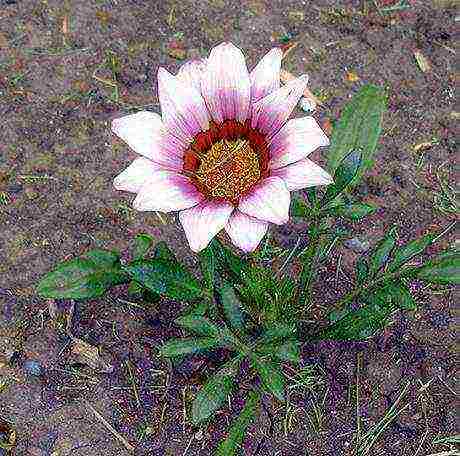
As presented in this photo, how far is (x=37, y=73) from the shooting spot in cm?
282

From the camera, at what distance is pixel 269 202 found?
151 cm

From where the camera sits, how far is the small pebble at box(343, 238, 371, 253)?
250cm

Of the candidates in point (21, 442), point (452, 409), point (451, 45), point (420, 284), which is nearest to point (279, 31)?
point (451, 45)

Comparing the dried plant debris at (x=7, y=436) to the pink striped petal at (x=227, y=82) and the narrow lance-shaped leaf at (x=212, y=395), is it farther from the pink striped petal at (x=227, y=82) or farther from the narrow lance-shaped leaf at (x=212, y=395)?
the pink striped petal at (x=227, y=82)

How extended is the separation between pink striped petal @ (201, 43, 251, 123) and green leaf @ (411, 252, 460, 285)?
62 centimetres

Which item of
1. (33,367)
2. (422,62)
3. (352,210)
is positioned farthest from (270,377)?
(422,62)

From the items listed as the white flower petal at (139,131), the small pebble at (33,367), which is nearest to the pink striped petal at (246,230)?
the white flower petal at (139,131)

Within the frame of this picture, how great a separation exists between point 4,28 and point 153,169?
5.26 feet

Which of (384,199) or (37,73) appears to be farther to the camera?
(37,73)

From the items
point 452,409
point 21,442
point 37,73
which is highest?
point 37,73

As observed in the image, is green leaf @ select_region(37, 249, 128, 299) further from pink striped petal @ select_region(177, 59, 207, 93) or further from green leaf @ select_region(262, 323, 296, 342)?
pink striped petal @ select_region(177, 59, 207, 93)

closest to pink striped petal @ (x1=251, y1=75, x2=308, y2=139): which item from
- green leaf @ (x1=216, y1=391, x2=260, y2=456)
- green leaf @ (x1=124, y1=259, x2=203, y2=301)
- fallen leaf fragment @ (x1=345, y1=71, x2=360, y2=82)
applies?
green leaf @ (x1=124, y1=259, x2=203, y2=301)

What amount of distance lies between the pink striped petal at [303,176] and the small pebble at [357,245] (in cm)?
98

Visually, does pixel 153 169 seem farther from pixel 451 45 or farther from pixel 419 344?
pixel 451 45
